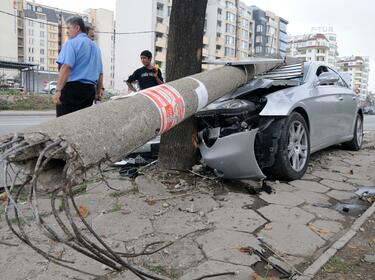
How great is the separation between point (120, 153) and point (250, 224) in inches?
60.8

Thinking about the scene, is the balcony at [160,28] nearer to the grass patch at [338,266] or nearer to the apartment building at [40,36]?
the apartment building at [40,36]

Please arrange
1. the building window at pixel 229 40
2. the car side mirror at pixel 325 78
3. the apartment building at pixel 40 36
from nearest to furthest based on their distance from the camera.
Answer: the car side mirror at pixel 325 78
the building window at pixel 229 40
the apartment building at pixel 40 36

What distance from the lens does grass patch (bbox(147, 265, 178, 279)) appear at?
280 cm

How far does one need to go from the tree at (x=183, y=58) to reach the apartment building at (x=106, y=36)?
79.4 metres

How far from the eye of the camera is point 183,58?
4.87 m

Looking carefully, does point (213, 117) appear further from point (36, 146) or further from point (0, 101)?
point (0, 101)

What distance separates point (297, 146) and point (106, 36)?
8870 centimetres

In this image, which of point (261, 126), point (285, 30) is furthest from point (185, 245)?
point (285, 30)

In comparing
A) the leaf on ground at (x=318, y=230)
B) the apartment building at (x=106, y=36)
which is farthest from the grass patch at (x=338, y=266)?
the apartment building at (x=106, y=36)

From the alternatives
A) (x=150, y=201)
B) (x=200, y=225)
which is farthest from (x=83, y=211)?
(x=200, y=225)

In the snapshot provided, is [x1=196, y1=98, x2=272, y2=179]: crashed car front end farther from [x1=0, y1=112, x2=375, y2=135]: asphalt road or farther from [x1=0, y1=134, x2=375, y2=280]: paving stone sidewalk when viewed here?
[x1=0, y1=112, x2=375, y2=135]: asphalt road

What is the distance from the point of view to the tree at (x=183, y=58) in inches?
190

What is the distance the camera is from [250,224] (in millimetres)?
3684

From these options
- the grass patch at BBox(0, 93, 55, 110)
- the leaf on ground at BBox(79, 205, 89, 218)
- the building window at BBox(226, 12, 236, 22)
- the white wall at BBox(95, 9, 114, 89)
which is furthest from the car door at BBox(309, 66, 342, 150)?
the building window at BBox(226, 12, 236, 22)
